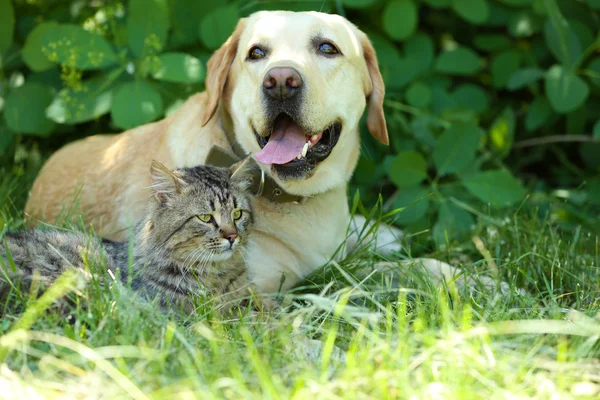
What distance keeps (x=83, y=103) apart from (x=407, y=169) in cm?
182

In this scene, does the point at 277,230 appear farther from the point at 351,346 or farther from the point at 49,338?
the point at 49,338

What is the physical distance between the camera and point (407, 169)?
163 inches

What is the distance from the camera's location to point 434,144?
4371mm

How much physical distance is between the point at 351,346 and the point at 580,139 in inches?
123

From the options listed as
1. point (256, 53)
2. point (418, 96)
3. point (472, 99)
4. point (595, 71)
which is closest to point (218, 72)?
point (256, 53)

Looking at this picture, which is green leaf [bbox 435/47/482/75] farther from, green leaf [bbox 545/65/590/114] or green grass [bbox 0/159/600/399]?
green grass [bbox 0/159/600/399]

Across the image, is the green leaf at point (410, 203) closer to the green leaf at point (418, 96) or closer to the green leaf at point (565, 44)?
the green leaf at point (418, 96)

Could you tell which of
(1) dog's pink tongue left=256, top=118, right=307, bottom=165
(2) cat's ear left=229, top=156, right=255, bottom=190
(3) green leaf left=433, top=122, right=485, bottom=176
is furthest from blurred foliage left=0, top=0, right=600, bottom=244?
(2) cat's ear left=229, top=156, right=255, bottom=190

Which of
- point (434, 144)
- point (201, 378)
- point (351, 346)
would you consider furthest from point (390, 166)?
point (201, 378)

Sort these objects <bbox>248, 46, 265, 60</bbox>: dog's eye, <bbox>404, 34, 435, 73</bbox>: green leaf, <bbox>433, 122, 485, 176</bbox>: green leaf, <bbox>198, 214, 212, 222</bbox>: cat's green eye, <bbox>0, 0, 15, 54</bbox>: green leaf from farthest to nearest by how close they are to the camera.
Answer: <bbox>404, 34, 435, 73</bbox>: green leaf, <bbox>0, 0, 15, 54</bbox>: green leaf, <bbox>433, 122, 485, 176</bbox>: green leaf, <bbox>248, 46, 265, 60</bbox>: dog's eye, <bbox>198, 214, 212, 222</bbox>: cat's green eye

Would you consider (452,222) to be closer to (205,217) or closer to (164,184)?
(205,217)

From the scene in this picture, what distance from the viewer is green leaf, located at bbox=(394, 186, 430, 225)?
156 inches

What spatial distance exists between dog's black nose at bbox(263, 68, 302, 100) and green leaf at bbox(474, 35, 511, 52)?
2.43m

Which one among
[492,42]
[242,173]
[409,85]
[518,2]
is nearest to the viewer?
[242,173]
